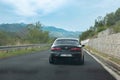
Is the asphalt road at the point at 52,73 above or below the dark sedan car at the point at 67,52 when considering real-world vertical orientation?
below

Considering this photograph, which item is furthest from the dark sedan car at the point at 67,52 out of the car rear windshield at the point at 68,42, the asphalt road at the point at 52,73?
the asphalt road at the point at 52,73

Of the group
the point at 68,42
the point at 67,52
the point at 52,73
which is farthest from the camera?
the point at 68,42

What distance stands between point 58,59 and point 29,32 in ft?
219

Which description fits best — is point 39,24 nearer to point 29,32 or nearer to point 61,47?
point 29,32

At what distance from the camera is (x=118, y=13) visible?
119 metres

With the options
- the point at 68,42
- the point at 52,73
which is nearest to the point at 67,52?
the point at 68,42

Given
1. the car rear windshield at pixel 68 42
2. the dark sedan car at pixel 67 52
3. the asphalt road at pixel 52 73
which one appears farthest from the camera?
the car rear windshield at pixel 68 42

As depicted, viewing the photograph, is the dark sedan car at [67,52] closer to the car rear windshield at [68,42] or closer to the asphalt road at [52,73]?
the car rear windshield at [68,42]

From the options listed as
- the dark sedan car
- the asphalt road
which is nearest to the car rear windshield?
the dark sedan car

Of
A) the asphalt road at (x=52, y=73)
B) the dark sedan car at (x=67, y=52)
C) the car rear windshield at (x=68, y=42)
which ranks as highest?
the car rear windshield at (x=68, y=42)

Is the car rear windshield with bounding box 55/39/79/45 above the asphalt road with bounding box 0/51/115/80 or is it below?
above

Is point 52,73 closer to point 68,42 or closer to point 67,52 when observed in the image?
point 67,52

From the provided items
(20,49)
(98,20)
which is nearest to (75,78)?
(20,49)

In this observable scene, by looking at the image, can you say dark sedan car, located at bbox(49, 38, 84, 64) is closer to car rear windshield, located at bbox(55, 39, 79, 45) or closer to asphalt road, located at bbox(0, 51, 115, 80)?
car rear windshield, located at bbox(55, 39, 79, 45)
